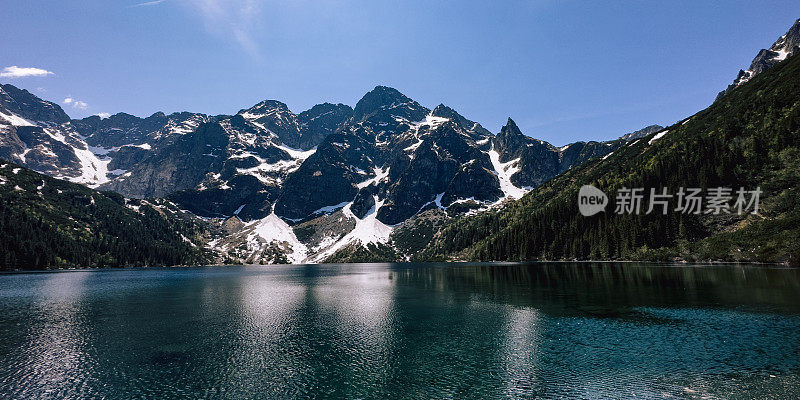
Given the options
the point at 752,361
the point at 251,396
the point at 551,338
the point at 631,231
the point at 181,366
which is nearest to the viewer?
the point at 251,396

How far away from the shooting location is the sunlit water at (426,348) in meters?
29.1

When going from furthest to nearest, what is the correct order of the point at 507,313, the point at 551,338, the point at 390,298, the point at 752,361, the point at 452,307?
the point at 390,298
the point at 452,307
the point at 507,313
the point at 551,338
the point at 752,361

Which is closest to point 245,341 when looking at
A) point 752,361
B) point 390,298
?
point 390,298

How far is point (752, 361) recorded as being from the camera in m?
32.6

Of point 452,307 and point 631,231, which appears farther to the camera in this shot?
point 631,231

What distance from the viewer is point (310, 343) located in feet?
148

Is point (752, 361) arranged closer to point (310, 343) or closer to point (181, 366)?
point (310, 343)

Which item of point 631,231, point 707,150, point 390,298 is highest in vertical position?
point 707,150

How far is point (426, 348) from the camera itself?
41.0m

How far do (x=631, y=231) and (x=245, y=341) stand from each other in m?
203

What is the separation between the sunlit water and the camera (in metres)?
29.1

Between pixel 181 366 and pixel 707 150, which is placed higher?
pixel 707 150

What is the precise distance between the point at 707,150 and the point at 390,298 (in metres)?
208

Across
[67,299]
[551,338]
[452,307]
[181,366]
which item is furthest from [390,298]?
[67,299]
